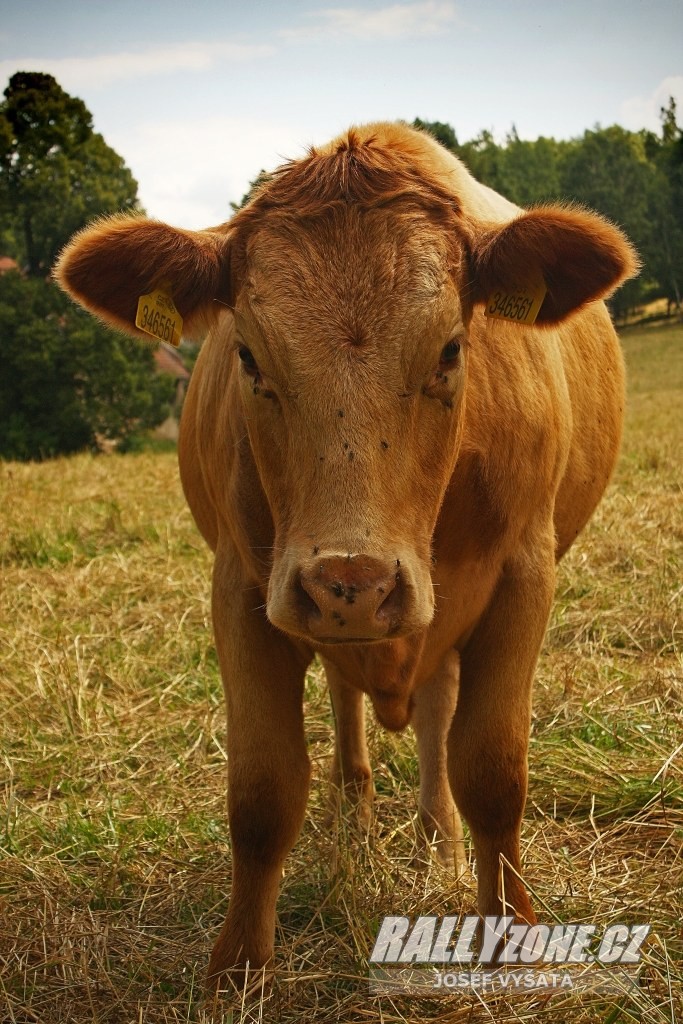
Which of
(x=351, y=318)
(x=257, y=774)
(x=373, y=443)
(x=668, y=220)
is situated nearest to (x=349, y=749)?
(x=257, y=774)

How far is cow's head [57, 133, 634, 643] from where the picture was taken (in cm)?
218

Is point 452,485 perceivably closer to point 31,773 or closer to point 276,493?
point 276,493

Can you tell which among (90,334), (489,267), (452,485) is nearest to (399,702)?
(452,485)

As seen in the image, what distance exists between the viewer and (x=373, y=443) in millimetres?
2232

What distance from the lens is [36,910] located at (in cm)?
311

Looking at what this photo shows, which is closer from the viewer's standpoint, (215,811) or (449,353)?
(449,353)

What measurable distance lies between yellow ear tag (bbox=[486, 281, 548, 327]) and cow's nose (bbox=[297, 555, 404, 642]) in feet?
2.86

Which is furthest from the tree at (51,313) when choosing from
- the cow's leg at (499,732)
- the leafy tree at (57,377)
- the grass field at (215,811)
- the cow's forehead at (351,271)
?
the cow's forehead at (351,271)

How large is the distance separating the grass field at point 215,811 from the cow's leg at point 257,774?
0.40ft

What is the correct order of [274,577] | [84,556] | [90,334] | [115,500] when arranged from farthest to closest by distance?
[90,334], [115,500], [84,556], [274,577]

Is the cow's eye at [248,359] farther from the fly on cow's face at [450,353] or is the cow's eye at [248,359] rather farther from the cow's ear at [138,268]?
the fly on cow's face at [450,353]

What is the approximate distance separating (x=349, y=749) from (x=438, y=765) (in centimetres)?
34

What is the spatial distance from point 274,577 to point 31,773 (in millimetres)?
2394

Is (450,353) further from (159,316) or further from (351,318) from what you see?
(159,316)
